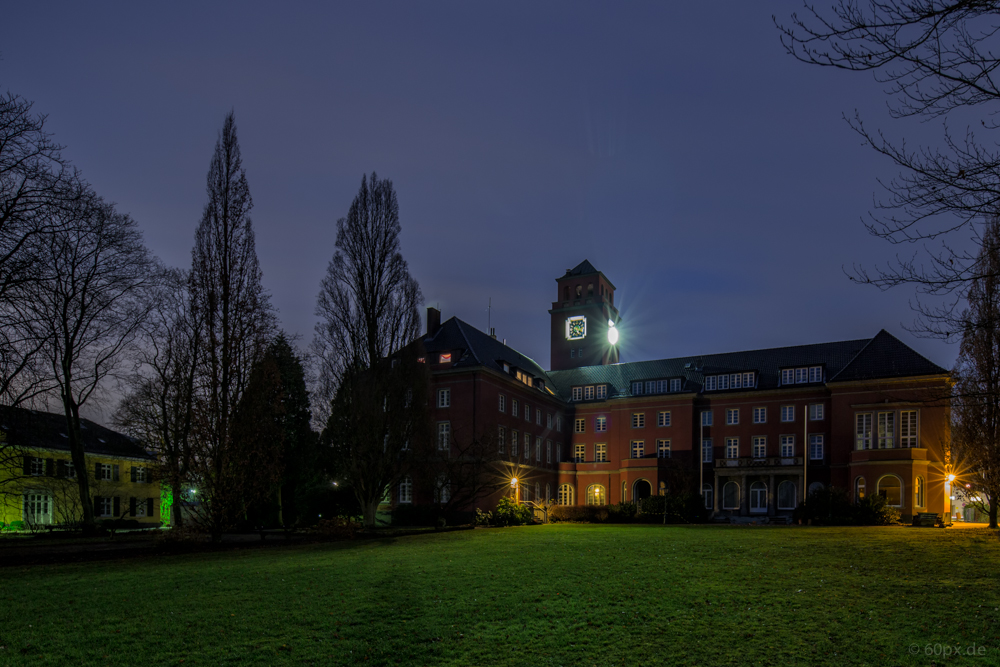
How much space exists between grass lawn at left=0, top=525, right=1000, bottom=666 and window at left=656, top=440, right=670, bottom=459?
3816 centimetres

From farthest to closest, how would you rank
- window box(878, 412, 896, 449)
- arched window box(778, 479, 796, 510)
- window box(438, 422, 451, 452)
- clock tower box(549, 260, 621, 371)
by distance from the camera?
1. clock tower box(549, 260, 621, 371)
2. arched window box(778, 479, 796, 510)
3. window box(438, 422, 451, 452)
4. window box(878, 412, 896, 449)

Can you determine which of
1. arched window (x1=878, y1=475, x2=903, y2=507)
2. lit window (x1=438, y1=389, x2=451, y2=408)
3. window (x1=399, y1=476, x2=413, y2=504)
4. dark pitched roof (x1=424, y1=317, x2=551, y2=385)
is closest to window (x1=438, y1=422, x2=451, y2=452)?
lit window (x1=438, y1=389, x2=451, y2=408)

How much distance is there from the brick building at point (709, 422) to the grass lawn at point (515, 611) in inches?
A: 1113

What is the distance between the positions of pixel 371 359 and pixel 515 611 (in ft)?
76.2

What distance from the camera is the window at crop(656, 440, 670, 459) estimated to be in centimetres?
5647

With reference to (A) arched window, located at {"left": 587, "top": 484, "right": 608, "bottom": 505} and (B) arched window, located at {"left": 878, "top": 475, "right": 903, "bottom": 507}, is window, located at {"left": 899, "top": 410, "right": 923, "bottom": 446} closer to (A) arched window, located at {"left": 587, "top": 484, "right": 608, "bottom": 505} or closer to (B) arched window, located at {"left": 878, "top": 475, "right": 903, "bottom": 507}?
(B) arched window, located at {"left": 878, "top": 475, "right": 903, "bottom": 507}

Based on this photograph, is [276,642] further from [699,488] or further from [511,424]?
[699,488]

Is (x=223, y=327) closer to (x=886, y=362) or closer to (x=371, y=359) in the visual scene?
(x=371, y=359)

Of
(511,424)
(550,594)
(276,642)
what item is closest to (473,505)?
(511,424)

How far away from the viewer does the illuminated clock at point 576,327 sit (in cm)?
7031

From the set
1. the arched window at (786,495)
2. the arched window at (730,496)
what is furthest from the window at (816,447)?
the arched window at (730,496)

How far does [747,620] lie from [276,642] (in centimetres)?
696

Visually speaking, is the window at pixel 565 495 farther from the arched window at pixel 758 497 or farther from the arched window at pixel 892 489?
the arched window at pixel 892 489

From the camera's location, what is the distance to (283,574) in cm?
1576
